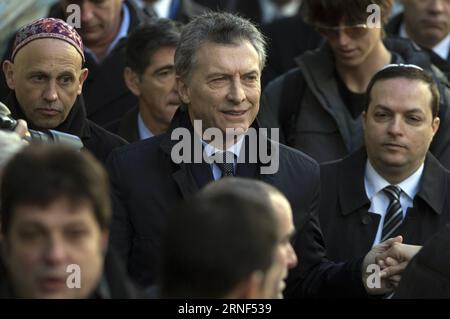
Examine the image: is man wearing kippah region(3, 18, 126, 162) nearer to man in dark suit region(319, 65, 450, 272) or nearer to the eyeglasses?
man in dark suit region(319, 65, 450, 272)

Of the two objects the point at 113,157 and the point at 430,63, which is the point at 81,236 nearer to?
the point at 113,157

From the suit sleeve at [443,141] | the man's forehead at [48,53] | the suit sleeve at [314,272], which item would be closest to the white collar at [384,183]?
the suit sleeve at [443,141]

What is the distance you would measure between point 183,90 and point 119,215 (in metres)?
0.84

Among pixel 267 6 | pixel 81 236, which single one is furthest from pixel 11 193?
pixel 267 6

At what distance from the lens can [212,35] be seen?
261 inches

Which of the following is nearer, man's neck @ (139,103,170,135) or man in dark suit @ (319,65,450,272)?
man in dark suit @ (319,65,450,272)

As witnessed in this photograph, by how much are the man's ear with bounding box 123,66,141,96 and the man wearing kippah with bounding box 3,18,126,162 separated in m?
1.27

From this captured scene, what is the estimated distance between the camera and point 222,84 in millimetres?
6605

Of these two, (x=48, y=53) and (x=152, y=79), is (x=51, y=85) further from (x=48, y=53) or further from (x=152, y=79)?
(x=152, y=79)

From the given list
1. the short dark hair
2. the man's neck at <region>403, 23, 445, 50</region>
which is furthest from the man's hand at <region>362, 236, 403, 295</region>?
the man's neck at <region>403, 23, 445, 50</region>

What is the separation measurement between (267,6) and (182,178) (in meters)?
7.74

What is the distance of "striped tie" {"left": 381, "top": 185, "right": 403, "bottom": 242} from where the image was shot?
6918mm

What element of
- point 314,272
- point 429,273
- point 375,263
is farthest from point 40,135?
point 429,273
